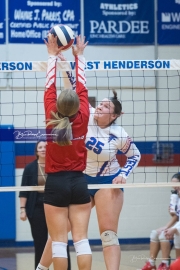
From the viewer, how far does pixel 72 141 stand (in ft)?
20.0

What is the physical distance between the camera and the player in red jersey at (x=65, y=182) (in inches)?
238

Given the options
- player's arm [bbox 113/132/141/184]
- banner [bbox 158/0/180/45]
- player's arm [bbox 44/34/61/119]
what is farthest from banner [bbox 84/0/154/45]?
player's arm [bbox 44/34/61/119]

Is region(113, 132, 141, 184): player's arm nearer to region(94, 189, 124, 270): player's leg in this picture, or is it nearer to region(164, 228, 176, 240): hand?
region(94, 189, 124, 270): player's leg

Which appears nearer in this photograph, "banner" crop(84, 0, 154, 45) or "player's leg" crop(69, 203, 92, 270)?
"player's leg" crop(69, 203, 92, 270)

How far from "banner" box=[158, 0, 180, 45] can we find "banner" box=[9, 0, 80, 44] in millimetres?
1496

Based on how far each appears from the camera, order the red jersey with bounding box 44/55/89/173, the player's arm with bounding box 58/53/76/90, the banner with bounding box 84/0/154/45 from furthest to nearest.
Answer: the banner with bounding box 84/0/154/45
the player's arm with bounding box 58/53/76/90
the red jersey with bounding box 44/55/89/173

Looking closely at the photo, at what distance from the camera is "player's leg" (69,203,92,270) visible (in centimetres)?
609

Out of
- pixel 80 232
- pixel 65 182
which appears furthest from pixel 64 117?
pixel 80 232

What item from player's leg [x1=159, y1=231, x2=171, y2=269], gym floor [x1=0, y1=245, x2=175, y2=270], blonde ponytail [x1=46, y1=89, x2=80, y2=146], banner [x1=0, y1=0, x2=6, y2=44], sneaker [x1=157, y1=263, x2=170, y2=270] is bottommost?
gym floor [x1=0, y1=245, x2=175, y2=270]

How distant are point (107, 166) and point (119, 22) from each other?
19.8 feet

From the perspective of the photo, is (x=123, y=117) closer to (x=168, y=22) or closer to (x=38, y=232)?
(x=168, y=22)

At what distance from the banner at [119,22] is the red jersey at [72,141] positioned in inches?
251

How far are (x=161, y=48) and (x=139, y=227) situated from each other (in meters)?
3.24

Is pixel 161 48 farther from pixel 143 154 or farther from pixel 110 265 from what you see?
pixel 110 265
